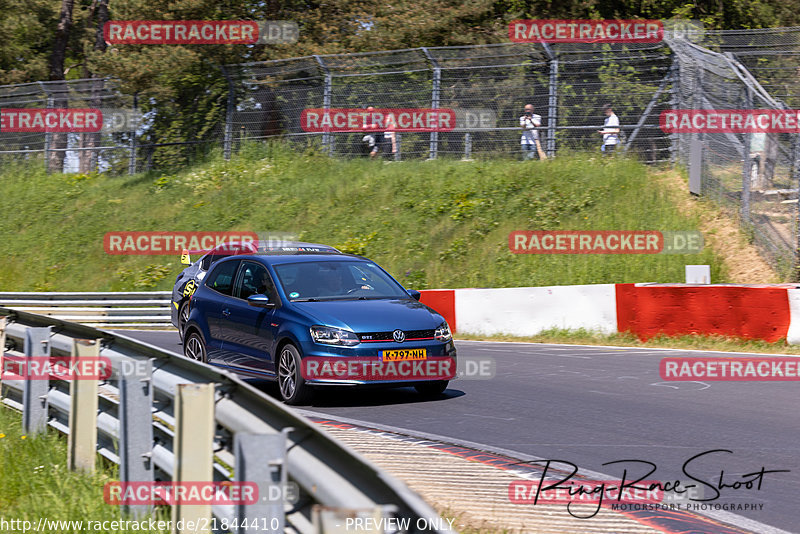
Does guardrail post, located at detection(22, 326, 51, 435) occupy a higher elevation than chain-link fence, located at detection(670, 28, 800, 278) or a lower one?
lower

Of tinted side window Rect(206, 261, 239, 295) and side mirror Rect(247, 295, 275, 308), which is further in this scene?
tinted side window Rect(206, 261, 239, 295)

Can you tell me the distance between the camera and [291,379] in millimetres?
10359

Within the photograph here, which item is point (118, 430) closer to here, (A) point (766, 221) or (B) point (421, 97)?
(A) point (766, 221)

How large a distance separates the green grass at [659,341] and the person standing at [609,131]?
8764mm

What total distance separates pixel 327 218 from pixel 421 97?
13.4ft

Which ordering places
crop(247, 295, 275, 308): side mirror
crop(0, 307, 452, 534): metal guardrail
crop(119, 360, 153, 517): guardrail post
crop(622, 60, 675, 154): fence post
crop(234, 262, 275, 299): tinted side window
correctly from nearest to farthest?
crop(0, 307, 452, 534): metal guardrail → crop(119, 360, 153, 517): guardrail post → crop(247, 295, 275, 308): side mirror → crop(234, 262, 275, 299): tinted side window → crop(622, 60, 675, 154): fence post

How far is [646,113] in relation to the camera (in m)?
23.6

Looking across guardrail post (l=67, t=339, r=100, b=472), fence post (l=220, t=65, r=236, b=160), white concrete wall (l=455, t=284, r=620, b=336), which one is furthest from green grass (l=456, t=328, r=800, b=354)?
fence post (l=220, t=65, r=236, b=160)

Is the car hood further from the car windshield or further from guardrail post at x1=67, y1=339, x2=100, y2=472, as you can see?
guardrail post at x1=67, y1=339, x2=100, y2=472

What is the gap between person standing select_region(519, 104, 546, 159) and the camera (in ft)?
84.9

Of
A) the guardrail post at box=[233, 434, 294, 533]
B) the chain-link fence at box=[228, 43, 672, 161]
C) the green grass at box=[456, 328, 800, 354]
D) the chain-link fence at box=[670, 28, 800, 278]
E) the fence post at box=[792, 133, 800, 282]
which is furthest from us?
the chain-link fence at box=[228, 43, 672, 161]

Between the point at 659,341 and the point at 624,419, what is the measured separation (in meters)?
6.97

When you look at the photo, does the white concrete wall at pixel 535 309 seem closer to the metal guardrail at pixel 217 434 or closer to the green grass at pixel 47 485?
the metal guardrail at pixel 217 434

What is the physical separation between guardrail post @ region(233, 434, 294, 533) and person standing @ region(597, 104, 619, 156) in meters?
21.9
